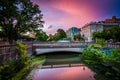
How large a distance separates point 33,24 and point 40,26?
167 centimetres

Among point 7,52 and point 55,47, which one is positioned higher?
point 7,52

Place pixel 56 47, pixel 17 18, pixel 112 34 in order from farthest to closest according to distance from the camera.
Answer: pixel 112 34, pixel 56 47, pixel 17 18

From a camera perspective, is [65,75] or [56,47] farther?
[56,47]

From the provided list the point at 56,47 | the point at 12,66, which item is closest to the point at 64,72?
the point at 12,66

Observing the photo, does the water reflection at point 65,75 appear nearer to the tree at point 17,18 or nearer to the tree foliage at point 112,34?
the tree at point 17,18

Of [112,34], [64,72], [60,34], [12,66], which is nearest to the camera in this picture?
[12,66]

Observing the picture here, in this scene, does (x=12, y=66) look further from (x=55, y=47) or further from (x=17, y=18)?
(x=55, y=47)

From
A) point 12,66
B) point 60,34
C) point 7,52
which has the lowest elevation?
point 12,66

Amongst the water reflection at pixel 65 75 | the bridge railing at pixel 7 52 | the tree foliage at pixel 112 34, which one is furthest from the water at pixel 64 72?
the tree foliage at pixel 112 34

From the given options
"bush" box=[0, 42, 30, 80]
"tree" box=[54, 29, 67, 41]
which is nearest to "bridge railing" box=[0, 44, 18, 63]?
"bush" box=[0, 42, 30, 80]

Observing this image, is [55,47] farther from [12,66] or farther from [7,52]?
[12,66]

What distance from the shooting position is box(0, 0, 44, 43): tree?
76.7 ft

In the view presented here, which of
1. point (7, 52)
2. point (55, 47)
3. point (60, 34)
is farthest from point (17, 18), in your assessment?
point (60, 34)

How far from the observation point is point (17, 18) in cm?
2450
